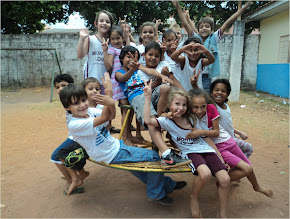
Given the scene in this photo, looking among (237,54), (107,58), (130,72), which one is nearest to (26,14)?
(237,54)

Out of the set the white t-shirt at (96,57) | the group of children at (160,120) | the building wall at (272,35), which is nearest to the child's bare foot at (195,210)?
the group of children at (160,120)

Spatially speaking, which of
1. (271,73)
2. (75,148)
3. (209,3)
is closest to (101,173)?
(75,148)

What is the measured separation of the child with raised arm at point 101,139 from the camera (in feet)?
7.19

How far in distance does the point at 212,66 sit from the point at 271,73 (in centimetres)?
736

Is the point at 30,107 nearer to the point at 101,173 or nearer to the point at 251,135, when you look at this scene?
the point at 101,173

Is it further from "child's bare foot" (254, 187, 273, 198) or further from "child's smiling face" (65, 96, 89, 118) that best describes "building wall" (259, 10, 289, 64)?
"child's smiling face" (65, 96, 89, 118)

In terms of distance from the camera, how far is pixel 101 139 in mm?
2342

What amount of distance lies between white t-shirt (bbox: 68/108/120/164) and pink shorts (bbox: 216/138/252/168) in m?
1.05

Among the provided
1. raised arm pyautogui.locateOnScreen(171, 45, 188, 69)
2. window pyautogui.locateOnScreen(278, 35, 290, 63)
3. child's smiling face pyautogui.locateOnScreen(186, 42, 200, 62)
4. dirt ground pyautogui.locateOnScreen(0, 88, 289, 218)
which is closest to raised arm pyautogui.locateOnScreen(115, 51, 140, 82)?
raised arm pyautogui.locateOnScreen(171, 45, 188, 69)

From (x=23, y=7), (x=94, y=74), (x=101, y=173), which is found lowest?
(x=101, y=173)

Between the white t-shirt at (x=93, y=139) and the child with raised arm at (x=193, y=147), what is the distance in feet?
1.43

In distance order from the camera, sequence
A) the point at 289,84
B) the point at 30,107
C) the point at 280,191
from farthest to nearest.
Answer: the point at 289,84 < the point at 30,107 < the point at 280,191

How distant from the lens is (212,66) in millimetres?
3508

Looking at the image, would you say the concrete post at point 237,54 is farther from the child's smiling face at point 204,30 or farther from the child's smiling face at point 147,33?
the child's smiling face at point 147,33
